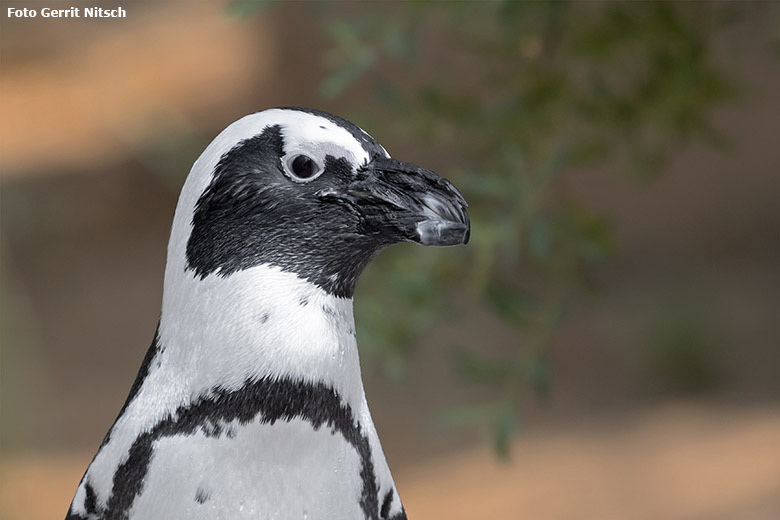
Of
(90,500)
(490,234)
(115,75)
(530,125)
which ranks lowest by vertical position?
(90,500)

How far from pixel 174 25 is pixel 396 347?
196cm

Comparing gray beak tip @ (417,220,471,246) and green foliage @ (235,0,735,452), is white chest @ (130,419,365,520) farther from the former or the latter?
green foliage @ (235,0,735,452)

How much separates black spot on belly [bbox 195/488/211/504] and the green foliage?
0.35m

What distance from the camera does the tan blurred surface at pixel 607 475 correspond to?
1506 millimetres

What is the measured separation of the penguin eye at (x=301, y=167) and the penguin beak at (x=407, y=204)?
1 cm

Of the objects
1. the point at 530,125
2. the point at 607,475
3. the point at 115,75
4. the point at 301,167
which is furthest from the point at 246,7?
the point at 115,75

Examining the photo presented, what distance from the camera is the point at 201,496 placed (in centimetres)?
43

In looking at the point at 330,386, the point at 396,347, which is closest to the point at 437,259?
the point at 396,347

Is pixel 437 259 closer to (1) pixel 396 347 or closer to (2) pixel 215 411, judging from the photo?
(1) pixel 396 347

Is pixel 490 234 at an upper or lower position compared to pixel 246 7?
lower

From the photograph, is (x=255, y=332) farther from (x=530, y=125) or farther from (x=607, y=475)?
(x=607, y=475)

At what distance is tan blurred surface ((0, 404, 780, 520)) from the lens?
151 cm

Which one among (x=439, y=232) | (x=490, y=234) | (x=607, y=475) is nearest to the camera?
(x=439, y=232)

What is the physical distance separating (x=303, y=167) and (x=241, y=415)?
0.11 meters
